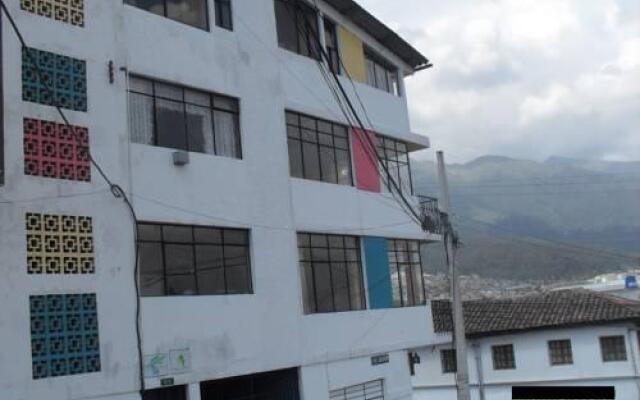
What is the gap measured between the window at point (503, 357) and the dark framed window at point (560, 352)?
166 centimetres

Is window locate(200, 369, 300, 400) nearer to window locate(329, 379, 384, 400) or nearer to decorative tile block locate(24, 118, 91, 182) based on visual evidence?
window locate(329, 379, 384, 400)

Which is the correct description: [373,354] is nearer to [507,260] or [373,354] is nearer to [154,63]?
[154,63]

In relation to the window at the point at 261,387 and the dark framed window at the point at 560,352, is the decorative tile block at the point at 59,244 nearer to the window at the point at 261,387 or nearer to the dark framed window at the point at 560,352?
the window at the point at 261,387

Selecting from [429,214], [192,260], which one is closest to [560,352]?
[429,214]

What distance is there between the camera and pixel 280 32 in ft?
62.7

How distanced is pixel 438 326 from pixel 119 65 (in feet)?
64.2

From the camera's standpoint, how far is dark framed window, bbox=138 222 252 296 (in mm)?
14375

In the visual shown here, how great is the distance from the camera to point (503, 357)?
3331cm

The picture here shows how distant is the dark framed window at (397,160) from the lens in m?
22.2

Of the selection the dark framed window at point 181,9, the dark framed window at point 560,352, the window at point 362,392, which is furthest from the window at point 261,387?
the dark framed window at point 560,352

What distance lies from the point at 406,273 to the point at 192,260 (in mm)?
8683

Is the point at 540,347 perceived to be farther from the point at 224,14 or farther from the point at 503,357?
the point at 224,14

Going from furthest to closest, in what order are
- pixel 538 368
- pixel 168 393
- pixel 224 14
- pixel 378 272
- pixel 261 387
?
pixel 538 368 → pixel 378 272 → pixel 261 387 → pixel 224 14 → pixel 168 393

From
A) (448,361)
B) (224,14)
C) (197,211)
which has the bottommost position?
(448,361)
